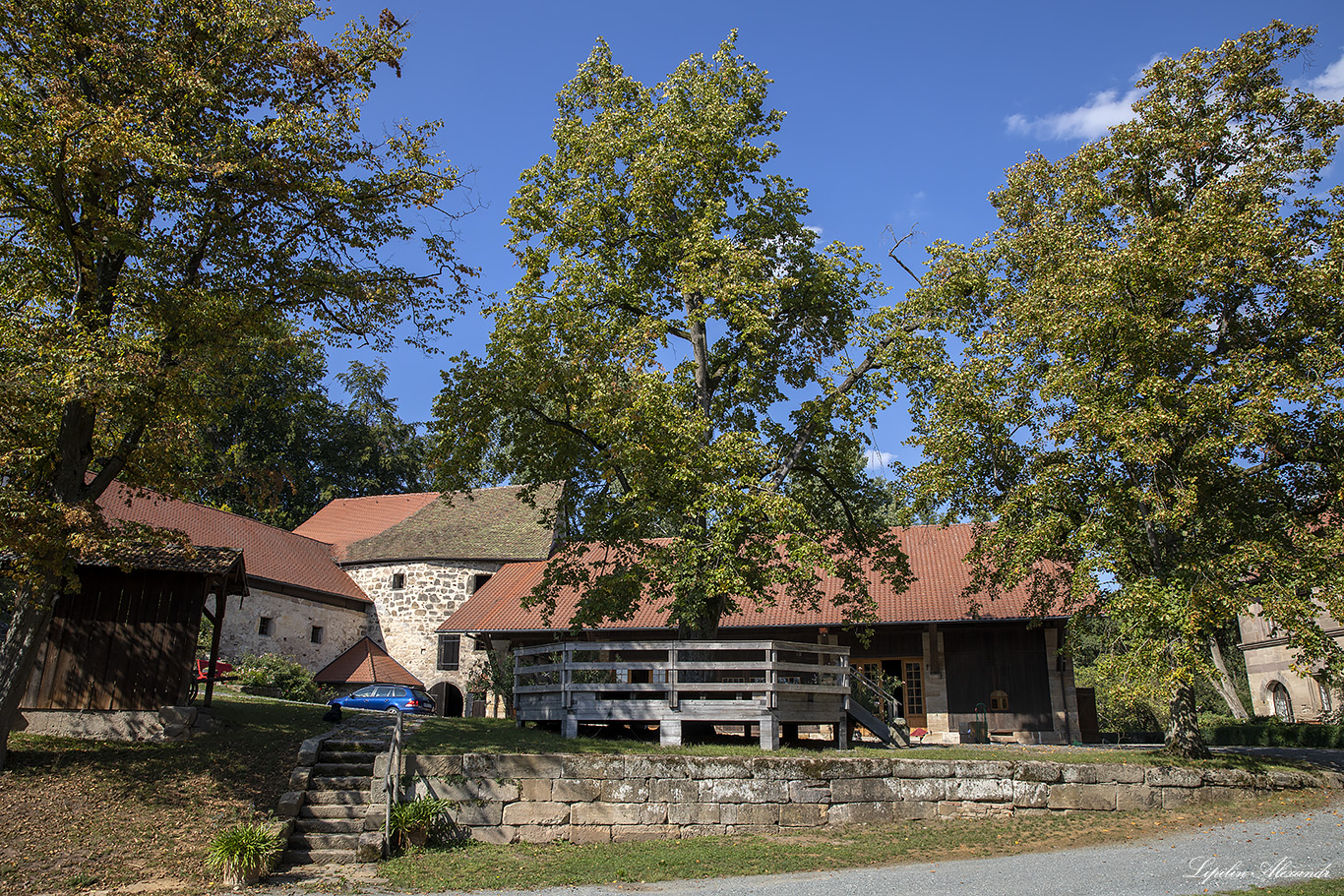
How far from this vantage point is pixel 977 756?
12.6 m

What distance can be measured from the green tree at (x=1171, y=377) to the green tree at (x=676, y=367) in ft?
6.32

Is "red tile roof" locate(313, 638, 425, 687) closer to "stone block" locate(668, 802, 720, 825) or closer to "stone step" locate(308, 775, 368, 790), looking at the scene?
"stone step" locate(308, 775, 368, 790)

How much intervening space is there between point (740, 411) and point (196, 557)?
9562 millimetres

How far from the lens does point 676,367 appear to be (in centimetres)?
1439

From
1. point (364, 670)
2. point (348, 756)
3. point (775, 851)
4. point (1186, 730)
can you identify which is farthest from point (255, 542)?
point (1186, 730)

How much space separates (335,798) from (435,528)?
21468 mm

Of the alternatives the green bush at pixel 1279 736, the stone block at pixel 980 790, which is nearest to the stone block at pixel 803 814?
the stone block at pixel 980 790

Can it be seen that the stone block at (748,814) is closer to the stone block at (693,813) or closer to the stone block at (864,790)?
the stone block at (693,813)

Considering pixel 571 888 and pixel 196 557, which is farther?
pixel 196 557

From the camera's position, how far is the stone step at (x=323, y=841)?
968 cm

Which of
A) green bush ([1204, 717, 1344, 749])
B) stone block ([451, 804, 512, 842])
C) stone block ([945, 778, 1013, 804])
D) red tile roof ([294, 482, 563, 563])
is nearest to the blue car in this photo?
red tile roof ([294, 482, 563, 563])

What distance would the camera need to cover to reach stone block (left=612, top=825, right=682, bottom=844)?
1084 centimetres

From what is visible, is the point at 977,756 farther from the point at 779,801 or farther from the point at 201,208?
the point at 201,208

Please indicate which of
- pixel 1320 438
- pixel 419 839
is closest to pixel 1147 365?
pixel 1320 438
